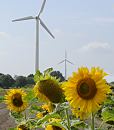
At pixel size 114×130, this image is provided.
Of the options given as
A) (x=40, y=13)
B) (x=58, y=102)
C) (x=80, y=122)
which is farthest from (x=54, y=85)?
(x=40, y=13)

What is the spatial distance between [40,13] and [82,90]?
20858mm

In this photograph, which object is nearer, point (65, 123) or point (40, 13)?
point (65, 123)

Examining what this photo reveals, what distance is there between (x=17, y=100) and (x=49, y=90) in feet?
4.34

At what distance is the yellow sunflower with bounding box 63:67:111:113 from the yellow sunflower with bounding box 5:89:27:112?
1410 millimetres

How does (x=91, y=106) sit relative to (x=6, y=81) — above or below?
below

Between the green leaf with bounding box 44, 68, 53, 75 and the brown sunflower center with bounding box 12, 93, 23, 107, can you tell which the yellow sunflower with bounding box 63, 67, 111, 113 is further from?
the brown sunflower center with bounding box 12, 93, 23, 107

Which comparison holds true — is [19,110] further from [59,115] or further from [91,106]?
[91,106]

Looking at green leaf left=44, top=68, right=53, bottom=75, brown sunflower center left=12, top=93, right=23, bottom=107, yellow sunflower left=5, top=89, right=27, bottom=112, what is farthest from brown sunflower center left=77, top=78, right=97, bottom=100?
brown sunflower center left=12, top=93, right=23, bottom=107

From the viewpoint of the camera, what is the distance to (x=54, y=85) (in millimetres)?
2697

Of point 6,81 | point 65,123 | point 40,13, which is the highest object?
point 6,81

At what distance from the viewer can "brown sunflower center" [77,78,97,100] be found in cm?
237

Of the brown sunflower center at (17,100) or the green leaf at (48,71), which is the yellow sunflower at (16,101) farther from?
the green leaf at (48,71)

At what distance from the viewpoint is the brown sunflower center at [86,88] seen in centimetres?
237

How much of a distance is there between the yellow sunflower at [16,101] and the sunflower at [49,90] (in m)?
1.00
